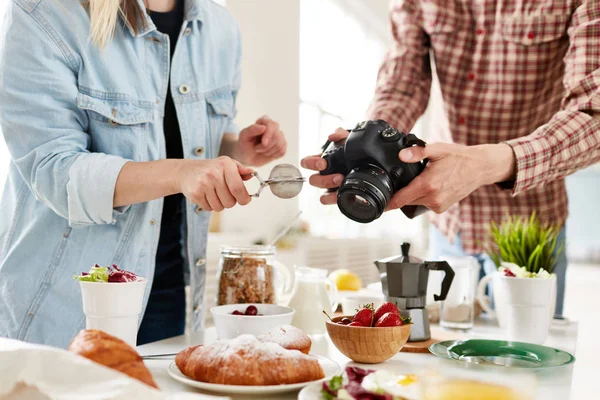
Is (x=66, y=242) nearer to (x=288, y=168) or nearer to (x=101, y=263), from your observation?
(x=101, y=263)

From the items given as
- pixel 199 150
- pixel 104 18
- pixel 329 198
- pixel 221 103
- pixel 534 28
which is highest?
pixel 534 28

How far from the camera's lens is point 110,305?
87cm

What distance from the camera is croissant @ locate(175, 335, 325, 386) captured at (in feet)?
2.52

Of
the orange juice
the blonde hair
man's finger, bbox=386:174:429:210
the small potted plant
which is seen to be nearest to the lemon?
the small potted plant

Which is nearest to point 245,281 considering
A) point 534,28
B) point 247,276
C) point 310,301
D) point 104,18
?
point 247,276

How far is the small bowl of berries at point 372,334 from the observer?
94 cm

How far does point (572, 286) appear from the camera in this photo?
22.5 feet

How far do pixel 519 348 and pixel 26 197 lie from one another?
1.01m

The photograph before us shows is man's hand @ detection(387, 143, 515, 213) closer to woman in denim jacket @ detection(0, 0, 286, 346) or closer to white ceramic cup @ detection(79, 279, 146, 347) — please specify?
woman in denim jacket @ detection(0, 0, 286, 346)

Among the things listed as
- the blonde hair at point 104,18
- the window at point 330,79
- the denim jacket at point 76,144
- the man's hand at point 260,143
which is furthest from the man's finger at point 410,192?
A: the window at point 330,79

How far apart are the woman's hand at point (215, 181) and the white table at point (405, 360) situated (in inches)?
10.7

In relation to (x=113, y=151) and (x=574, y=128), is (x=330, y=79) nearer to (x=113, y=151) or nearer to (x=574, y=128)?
(x=574, y=128)

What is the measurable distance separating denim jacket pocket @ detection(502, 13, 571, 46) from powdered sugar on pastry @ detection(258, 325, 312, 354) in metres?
1.28

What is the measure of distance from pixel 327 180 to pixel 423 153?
215mm
